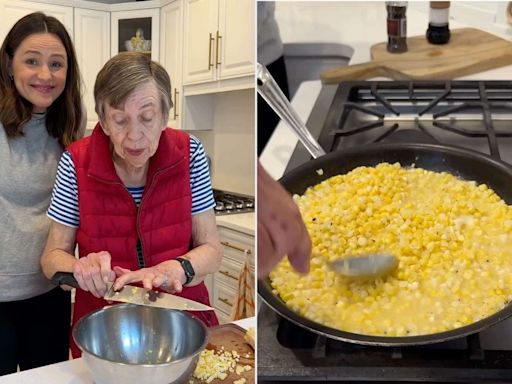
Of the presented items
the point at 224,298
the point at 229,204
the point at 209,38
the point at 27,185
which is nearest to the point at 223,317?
the point at 224,298

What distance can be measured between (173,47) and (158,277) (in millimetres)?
317

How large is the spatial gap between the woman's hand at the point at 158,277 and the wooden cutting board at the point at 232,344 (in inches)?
2.7

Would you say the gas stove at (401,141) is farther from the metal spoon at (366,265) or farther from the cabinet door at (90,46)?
the cabinet door at (90,46)

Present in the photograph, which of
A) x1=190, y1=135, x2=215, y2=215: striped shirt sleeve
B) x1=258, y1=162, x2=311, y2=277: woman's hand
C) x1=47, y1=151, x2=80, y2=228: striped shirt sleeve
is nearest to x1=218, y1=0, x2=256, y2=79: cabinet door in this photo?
x1=190, y1=135, x2=215, y2=215: striped shirt sleeve

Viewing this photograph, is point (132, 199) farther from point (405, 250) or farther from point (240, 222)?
point (405, 250)

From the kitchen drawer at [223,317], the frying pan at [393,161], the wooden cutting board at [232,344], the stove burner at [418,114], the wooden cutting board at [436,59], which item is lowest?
the wooden cutting board at [232,344]

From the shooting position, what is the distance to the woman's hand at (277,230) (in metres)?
0.34

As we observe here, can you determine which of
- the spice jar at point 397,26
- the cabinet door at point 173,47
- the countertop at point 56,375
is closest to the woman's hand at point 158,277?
the countertop at point 56,375

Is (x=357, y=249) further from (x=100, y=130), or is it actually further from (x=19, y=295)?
(x=19, y=295)

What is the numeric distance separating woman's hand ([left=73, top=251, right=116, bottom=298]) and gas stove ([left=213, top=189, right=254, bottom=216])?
A: 0.15m

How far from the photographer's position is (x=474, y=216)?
380 millimetres

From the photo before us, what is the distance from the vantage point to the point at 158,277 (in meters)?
0.60

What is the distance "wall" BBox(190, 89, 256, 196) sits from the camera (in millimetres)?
642

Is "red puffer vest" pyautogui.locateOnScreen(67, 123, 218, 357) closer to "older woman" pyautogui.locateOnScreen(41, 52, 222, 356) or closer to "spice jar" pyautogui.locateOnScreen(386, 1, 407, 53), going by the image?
"older woman" pyautogui.locateOnScreen(41, 52, 222, 356)
